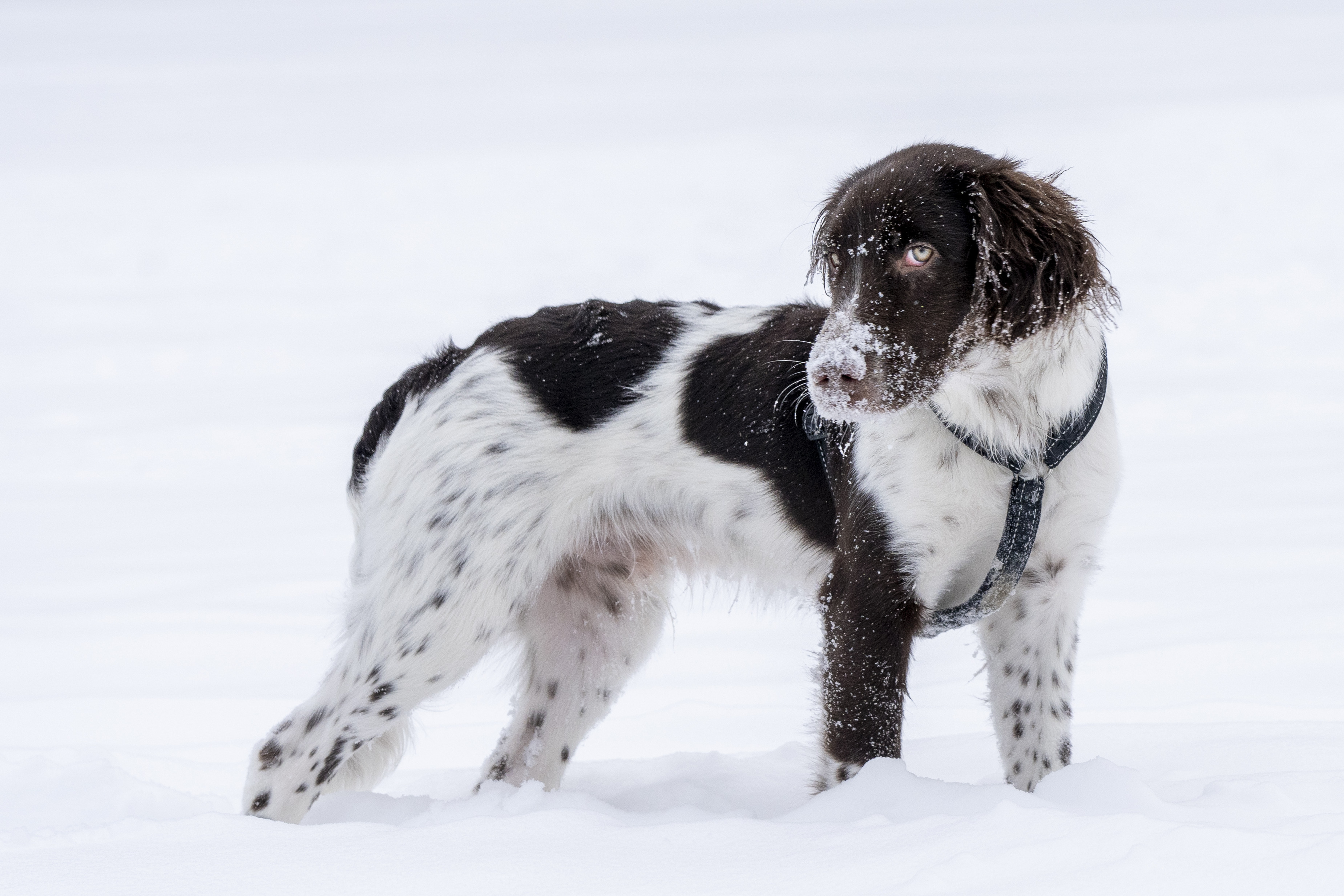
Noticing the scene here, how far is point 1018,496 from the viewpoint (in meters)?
3.08

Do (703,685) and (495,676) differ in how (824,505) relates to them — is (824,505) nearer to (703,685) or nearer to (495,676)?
(495,676)

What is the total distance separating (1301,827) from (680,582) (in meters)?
2.11

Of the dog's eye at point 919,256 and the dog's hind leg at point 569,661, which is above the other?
the dog's eye at point 919,256

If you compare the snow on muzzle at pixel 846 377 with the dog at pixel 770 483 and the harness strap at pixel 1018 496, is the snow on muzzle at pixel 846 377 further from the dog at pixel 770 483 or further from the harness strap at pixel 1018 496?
the harness strap at pixel 1018 496

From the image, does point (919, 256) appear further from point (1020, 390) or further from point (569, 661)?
point (569, 661)

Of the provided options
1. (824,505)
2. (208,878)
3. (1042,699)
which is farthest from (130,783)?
(1042,699)

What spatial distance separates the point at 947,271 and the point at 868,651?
0.89m

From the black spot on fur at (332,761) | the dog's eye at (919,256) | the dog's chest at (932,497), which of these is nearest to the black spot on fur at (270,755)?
the black spot on fur at (332,761)

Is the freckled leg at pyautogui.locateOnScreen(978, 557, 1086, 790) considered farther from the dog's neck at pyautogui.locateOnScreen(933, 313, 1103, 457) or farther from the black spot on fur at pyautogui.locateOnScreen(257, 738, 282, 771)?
the black spot on fur at pyautogui.locateOnScreen(257, 738, 282, 771)

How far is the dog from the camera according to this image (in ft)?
10.00

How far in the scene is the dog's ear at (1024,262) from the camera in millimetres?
3020

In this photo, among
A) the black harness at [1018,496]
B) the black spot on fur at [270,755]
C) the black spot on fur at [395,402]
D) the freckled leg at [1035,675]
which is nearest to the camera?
the black harness at [1018,496]

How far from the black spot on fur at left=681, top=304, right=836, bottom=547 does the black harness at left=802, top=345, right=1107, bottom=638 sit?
1.37 ft

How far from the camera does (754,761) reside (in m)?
4.13
